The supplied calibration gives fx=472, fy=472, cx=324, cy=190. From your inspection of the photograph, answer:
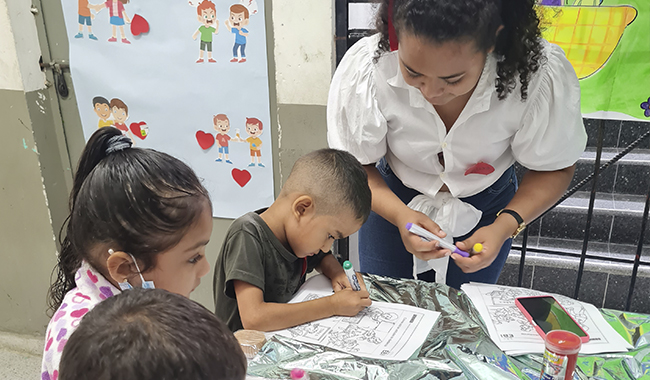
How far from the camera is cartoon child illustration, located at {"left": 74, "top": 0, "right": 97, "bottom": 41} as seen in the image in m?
1.90

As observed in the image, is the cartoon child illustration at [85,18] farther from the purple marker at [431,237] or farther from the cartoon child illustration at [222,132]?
the purple marker at [431,237]

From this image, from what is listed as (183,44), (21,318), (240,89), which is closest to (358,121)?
(240,89)

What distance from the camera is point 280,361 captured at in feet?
2.97

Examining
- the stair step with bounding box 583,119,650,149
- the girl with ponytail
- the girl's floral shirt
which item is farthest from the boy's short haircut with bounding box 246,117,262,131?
the stair step with bounding box 583,119,650,149

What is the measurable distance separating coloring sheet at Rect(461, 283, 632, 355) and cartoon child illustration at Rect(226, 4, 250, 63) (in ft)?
3.97

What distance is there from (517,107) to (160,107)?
1437 mm

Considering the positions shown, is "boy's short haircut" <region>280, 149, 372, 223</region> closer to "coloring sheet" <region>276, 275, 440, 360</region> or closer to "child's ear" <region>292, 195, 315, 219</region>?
"child's ear" <region>292, 195, 315, 219</region>

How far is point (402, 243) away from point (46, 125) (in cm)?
167

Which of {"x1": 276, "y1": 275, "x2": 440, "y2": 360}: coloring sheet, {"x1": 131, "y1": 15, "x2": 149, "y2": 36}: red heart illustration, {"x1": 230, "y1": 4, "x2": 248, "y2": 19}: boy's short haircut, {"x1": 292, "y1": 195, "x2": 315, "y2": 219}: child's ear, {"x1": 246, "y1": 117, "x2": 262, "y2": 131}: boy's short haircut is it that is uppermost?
{"x1": 230, "y1": 4, "x2": 248, "y2": 19}: boy's short haircut

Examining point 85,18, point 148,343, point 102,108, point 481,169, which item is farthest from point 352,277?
point 85,18

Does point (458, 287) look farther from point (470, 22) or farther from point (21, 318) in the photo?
point (21, 318)

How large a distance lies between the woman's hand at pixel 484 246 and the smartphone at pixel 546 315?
115mm

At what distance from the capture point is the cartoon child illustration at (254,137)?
1.90 metres

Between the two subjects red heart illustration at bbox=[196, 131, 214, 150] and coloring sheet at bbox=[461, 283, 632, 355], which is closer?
coloring sheet at bbox=[461, 283, 632, 355]
